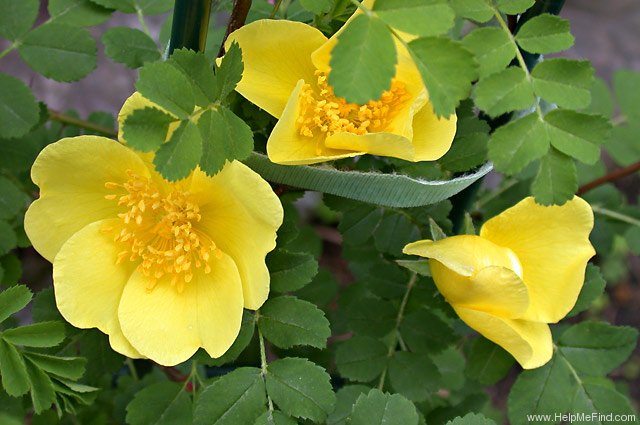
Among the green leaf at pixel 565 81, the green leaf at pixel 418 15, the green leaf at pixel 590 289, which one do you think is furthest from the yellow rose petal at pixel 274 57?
the green leaf at pixel 590 289

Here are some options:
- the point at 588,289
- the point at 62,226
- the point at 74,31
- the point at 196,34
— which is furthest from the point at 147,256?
the point at 588,289

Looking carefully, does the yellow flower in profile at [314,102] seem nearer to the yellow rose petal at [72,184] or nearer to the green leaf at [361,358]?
the yellow rose petal at [72,184]

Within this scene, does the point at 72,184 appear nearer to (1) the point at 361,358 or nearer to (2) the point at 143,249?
(2) the point at 143,249

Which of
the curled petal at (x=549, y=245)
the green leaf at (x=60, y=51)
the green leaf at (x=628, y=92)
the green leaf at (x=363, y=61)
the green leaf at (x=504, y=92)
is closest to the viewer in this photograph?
the green leaf at (x=363, y=61)

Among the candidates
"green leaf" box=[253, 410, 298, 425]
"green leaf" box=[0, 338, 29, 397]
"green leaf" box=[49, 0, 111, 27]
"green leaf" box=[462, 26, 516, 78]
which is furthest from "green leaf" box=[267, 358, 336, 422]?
"green leaf" box=[49, 0, 111, 27]

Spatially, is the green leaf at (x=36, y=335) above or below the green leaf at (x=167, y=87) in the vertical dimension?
below

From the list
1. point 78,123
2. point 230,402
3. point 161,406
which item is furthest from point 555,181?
point 78,123

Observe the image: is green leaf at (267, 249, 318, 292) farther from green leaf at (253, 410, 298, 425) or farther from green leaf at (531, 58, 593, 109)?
green leaf at (531, 58, 593, 109)
